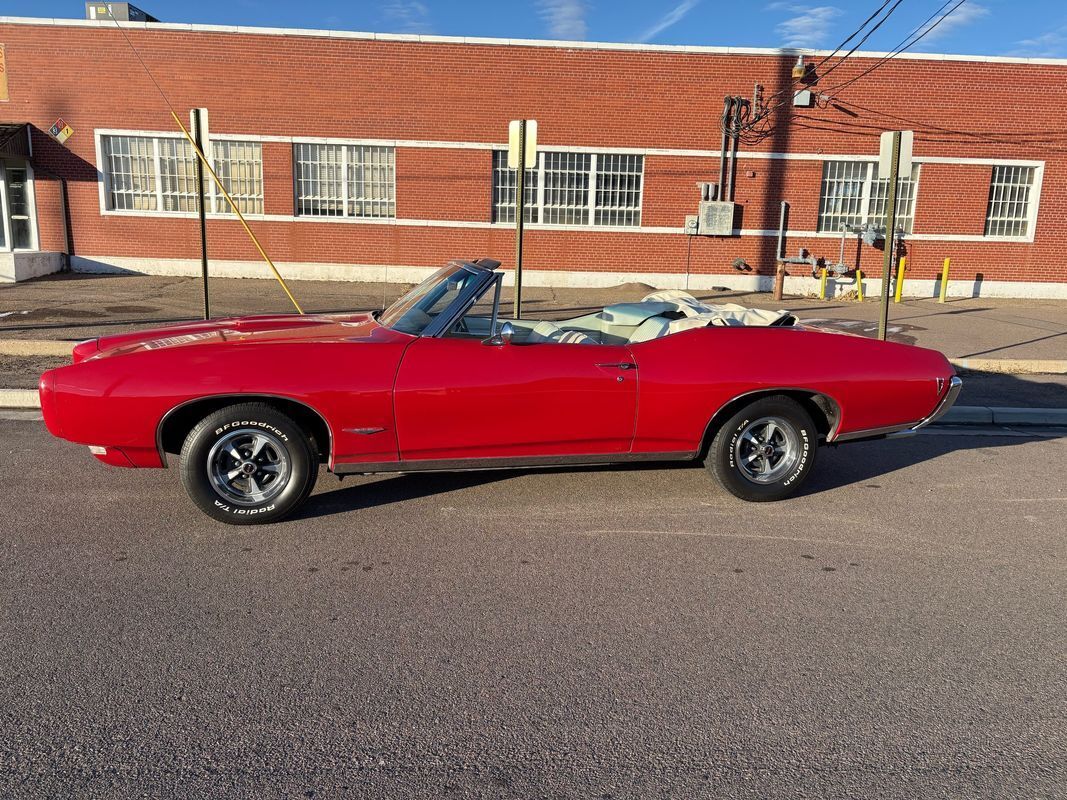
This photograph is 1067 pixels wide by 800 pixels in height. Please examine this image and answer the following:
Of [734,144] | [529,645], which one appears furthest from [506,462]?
[734,144]

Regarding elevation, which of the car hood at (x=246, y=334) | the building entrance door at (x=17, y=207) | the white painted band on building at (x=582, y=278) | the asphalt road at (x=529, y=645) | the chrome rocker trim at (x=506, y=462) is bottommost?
the asphalt road at (x=529, y=645)

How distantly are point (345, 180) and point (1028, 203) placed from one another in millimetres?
15821

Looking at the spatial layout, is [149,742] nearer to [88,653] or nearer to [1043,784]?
[88,653]

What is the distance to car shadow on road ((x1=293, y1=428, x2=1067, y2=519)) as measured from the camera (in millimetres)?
5133

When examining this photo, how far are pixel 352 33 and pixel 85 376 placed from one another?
15878 millimetres

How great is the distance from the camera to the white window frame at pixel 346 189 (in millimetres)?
18516

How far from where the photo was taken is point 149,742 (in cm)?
265

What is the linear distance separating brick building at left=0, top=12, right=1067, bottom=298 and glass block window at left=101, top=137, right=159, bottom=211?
45 millimetres

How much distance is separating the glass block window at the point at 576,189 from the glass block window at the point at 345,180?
2.48m

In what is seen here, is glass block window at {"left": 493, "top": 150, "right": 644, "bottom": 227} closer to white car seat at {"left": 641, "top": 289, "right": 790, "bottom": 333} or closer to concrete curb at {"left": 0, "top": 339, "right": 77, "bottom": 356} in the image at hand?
concrete curb at {"left": 0, "top": 339, "right": 77, "bottom": 356}

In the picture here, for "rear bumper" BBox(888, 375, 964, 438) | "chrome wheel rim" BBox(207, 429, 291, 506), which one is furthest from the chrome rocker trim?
"rear bumper" BBox(888, 375, 964, 438)

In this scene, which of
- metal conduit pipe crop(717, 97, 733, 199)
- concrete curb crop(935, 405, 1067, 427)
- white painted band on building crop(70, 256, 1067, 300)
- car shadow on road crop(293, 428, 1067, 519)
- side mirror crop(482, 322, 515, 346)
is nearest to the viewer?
side mirror crop(482, 322, 515, 346)

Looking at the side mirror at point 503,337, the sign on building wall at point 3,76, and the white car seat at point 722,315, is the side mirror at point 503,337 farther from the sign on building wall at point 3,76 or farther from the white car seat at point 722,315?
the sign on building wall at point 3,76

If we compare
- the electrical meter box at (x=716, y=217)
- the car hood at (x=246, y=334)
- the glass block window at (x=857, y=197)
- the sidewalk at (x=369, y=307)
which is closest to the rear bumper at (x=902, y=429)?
the car hood at (x=246, y=334)
